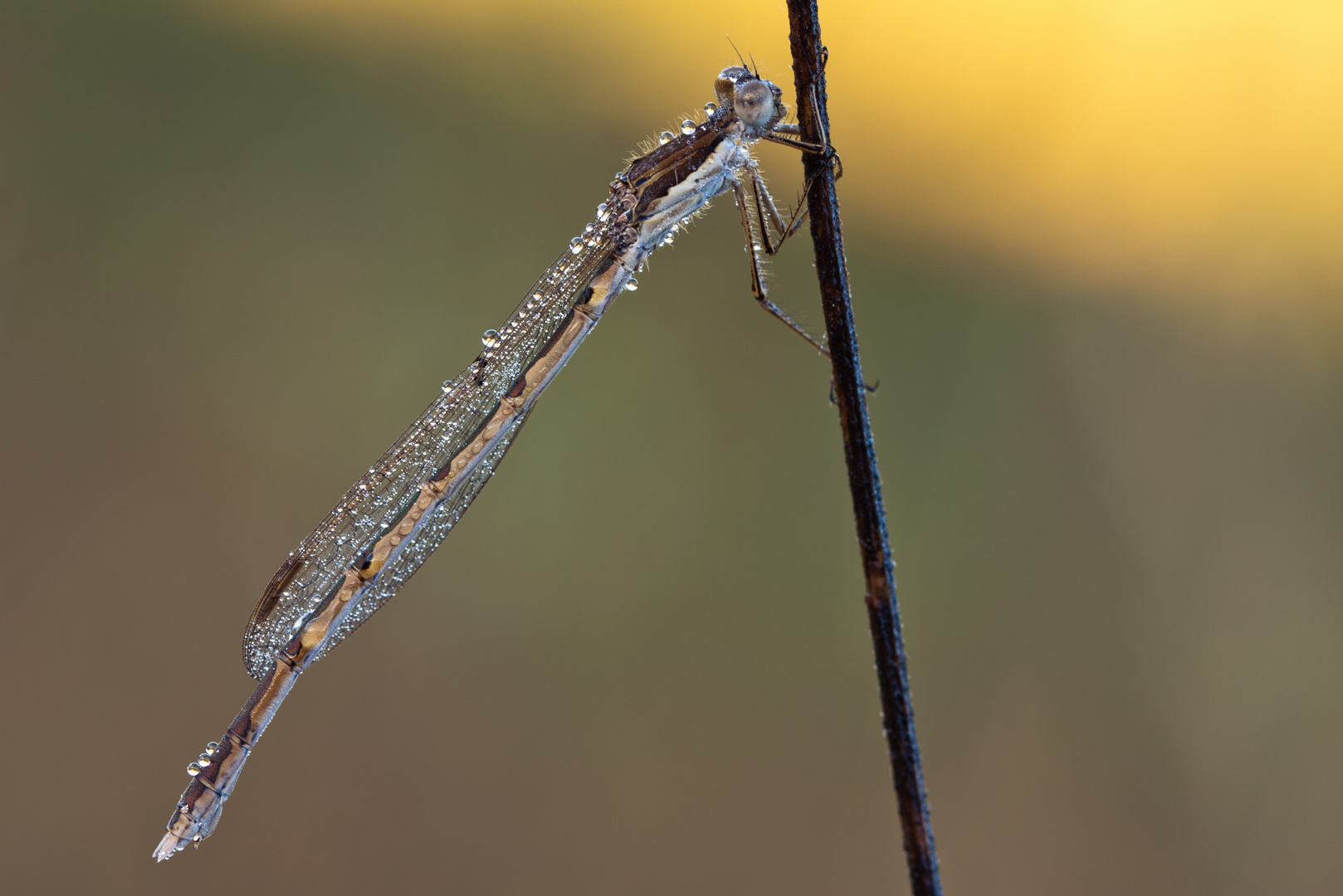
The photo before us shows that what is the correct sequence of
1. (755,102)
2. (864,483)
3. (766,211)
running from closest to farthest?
(864,483), (755,102), (766,211)

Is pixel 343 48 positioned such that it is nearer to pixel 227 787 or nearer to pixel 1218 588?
pixel 227 787

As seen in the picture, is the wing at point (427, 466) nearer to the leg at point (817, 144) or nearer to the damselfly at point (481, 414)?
the damselfly at point (481, 414)

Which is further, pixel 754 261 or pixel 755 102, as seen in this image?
pixel 754 261

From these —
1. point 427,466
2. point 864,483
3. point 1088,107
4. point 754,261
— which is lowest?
point 864,483

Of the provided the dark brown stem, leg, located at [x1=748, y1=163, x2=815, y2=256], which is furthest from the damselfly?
the dark brown stem

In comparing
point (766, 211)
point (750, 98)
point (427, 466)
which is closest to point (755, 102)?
point (750, 98)

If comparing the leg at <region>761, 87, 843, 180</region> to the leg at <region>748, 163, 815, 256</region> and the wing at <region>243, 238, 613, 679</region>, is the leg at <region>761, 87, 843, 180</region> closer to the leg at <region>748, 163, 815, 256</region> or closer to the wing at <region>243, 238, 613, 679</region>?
the leg at <region>748, 163, 815, 256</region>

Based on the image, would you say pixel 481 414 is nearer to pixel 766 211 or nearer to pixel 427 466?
pixel 427 466

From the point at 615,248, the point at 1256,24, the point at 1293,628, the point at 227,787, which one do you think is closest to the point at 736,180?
the point at 615,248
